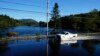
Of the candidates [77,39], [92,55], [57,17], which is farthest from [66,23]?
[92,55]

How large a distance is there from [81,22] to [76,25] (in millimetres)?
5729

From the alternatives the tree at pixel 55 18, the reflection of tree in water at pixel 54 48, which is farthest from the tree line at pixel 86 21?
the reflection of tree in water at pixel 54 48

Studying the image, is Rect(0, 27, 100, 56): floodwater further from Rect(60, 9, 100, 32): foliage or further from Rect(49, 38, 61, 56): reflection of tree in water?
Rect(60, 9, 100, 32): foliage

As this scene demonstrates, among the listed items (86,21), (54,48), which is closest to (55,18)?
(86,21)

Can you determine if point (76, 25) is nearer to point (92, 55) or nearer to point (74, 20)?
point (74, 20)

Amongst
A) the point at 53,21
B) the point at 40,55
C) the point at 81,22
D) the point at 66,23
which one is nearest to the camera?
the point at 40,55

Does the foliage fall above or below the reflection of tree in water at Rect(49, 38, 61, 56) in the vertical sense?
above

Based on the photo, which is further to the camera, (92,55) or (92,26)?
(92,26)

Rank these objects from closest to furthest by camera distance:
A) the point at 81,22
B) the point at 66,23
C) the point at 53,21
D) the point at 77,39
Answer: the point at 77,39
the point at 81,22
the point at 53,21
the point at 66,23

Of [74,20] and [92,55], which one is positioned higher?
[74,20]

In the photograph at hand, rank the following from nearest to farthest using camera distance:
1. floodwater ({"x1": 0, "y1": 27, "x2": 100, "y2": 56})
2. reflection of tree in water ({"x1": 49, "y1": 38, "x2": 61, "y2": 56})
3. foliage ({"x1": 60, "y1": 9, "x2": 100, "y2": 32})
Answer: floodwater ({"x1": 0, "y1": 27, "x2": 100, "y2": 56}) → reflection of tree in water ({"x1": 49, "y1": 38, "x2": 61, "y2": 56}) → foliage ({"x1": 60, "y1": 9, "x2": 100, "y2": 32})

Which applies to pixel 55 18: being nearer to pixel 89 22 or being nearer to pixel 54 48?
pixel 89 22

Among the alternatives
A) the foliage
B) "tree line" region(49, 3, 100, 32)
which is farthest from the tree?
the foliage

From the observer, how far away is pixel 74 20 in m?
82.0
